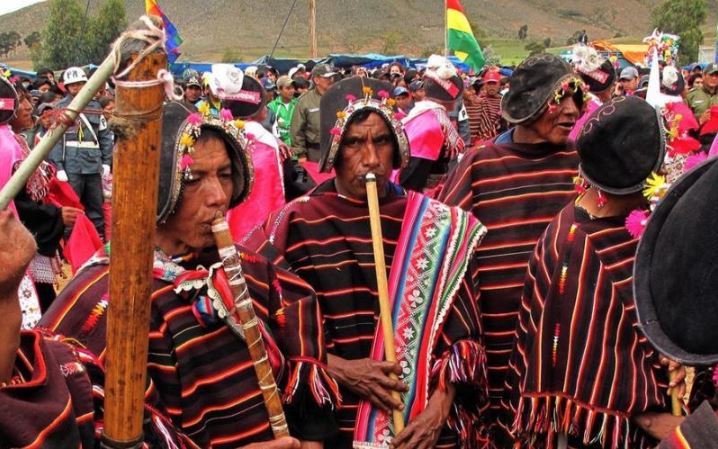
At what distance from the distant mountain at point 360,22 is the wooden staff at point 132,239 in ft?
288

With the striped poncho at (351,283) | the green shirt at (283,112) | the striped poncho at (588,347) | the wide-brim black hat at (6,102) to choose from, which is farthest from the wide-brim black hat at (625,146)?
the green shirt at (283,112)

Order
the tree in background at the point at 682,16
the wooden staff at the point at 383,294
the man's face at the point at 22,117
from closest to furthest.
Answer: the wooden staff at the point at 383,294, the man's face at the point at 22,117, the tree in background at the point at 682,16

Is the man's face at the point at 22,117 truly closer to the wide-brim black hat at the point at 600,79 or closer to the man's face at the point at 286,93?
the wide-brim black hat at the point at 600,79

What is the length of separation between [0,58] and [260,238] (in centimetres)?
10418

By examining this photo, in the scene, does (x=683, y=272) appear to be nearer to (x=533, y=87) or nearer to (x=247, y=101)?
(x=533, y=87)

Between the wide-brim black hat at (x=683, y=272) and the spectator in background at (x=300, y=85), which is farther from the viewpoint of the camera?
the spectator in background at (x=300, y=85)

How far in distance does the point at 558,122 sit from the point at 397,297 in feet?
4.63

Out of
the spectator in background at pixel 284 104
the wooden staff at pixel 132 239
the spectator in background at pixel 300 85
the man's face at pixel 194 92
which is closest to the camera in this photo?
the wooden staff at pixel 132 239

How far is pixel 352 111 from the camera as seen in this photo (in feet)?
11.5

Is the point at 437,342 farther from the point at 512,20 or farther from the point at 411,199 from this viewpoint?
the point at 512,20

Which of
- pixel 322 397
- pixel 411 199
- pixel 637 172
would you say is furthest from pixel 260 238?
pixel 637 172

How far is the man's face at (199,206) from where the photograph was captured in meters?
2.67

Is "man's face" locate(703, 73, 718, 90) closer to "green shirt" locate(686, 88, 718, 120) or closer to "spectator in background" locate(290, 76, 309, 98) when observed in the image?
"green shirt" locate(686, 88, 718, 120)

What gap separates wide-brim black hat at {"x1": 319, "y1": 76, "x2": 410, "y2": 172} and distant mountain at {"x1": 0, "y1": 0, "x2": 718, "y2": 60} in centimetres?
8588
